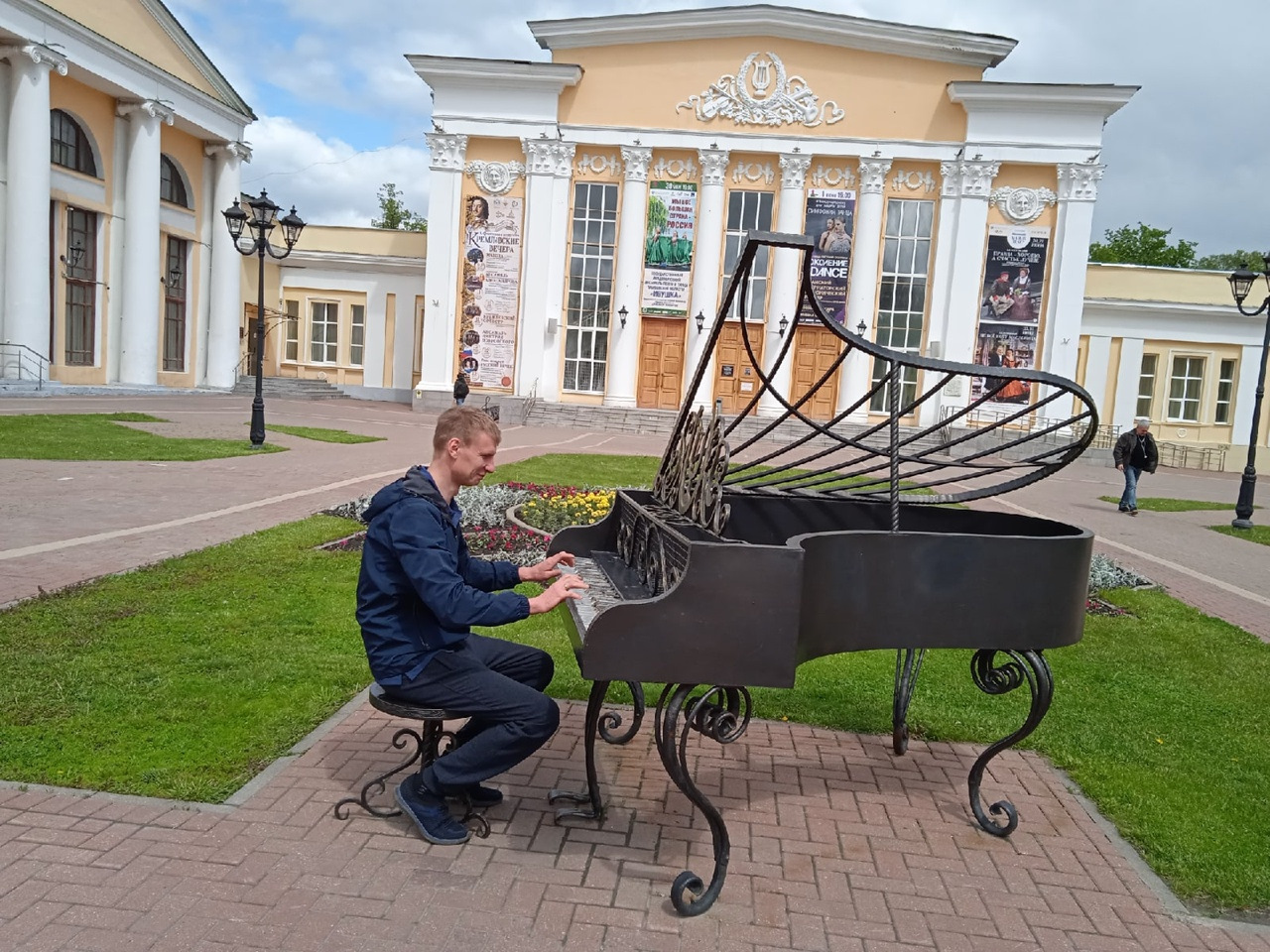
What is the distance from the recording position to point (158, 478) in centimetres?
1312

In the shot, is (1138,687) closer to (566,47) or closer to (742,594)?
(742,594)

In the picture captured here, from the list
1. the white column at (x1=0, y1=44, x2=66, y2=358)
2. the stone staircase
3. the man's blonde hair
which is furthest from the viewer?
the stone staircase

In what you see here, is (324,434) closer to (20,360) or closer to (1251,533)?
(20,360)

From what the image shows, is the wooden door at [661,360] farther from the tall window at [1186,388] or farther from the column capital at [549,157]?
the tall window at [1186,388]

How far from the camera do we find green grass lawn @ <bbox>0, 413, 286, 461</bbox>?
49.4 feet

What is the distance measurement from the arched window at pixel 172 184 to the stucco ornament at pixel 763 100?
1828 centimetres

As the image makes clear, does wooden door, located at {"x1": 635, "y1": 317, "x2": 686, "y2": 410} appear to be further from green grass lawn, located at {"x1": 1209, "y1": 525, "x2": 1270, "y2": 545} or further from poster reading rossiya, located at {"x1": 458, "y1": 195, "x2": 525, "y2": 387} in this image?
green grass lawn, located at {"x1": 1209, "y1": 525, "x2": 1270, "y2": 545}

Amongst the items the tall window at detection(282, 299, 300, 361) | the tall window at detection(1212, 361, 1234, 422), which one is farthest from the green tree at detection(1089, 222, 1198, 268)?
the tall window at detection(282, 299, 300, 361)

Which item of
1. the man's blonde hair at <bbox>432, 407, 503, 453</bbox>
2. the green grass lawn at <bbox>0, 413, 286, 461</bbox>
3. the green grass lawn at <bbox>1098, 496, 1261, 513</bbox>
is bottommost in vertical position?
the green grass lawn at <bbox>1098, 496, 1261, 513</bbox>

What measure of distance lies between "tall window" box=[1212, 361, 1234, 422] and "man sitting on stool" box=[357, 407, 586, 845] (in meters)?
39.4

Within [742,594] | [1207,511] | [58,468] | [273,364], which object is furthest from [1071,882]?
[273,364]

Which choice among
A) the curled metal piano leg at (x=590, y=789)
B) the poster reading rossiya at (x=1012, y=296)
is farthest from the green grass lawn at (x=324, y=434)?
the poster reading rossiya at (x=1012, y=296)

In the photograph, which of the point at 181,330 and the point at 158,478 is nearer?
the point at 158,478

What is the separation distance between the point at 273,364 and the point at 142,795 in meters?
38.9
